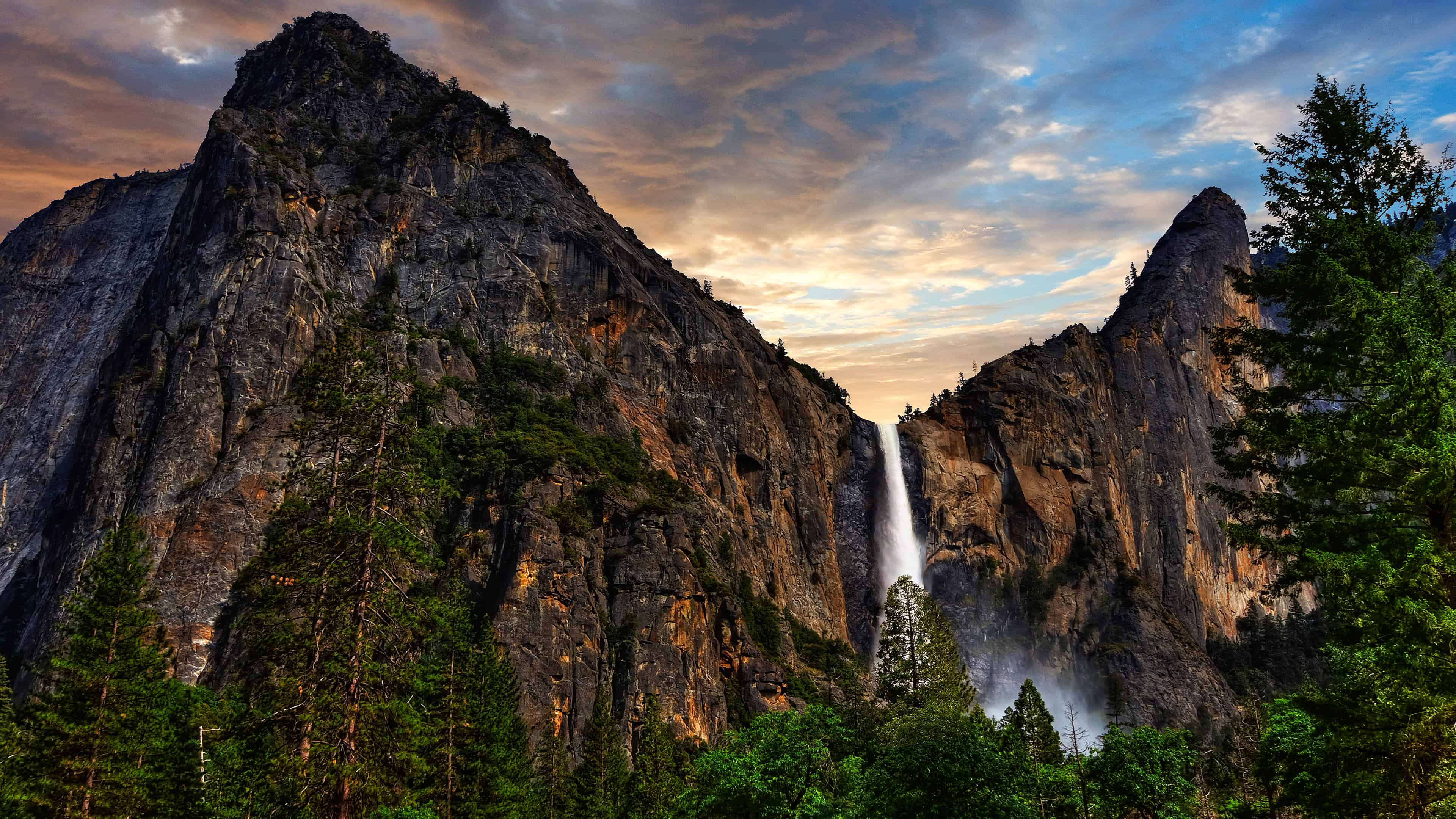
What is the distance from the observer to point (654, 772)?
49469 millimetres

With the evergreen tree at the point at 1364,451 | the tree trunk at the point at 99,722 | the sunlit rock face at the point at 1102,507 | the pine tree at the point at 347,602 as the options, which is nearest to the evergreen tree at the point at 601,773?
the tree trunk at the point at 99,722

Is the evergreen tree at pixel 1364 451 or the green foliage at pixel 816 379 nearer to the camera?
the evergreen tree at pixel 1364 451

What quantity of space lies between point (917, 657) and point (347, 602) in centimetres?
4241

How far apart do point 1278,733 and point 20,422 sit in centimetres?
12699

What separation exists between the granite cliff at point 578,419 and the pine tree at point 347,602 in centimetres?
3541

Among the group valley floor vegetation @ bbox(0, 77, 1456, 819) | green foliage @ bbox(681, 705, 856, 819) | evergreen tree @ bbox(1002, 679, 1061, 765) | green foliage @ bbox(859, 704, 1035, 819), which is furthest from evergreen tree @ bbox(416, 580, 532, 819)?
evergreen tree @ bbox(1002, 679, 1061, 765)

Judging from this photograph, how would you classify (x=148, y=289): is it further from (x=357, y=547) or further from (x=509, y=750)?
(x=357, y=547)

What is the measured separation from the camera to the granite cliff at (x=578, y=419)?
66.0 meters

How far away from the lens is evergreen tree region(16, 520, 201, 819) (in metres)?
29.4

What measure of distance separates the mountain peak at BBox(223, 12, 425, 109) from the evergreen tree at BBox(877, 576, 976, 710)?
316 feet

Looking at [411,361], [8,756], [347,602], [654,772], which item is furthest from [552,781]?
[411,361]

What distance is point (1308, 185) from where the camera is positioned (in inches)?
702

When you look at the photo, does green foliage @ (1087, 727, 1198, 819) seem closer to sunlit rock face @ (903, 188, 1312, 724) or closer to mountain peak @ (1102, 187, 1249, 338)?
sunlit rock face @ (903, 188, 1312, 724)

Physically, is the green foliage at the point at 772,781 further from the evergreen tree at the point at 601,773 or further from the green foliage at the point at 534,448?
the green foliage at the point at 534,448
